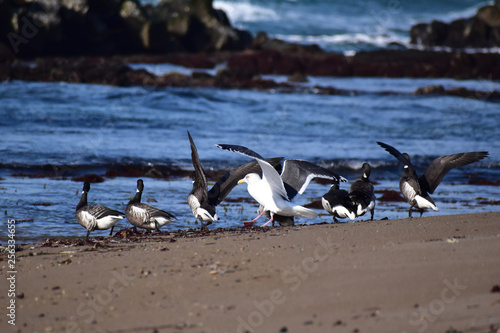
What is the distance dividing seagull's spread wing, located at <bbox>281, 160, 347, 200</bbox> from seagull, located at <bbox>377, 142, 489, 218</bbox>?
0.90 meters

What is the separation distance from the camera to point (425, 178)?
9.00m

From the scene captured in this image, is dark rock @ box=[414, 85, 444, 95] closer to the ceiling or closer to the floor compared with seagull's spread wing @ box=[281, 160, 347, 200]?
closer to the ceiling

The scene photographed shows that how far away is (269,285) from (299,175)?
166 inches

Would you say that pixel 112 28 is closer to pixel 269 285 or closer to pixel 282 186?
pixel 282 186

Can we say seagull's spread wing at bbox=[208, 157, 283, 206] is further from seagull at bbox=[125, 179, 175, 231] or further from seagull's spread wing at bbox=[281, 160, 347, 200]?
seagull at bbox=[125, 179, 175, 231]

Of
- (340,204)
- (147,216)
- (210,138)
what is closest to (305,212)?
(340,204)

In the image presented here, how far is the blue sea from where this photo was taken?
33.0ft

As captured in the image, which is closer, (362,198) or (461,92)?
(362,198)

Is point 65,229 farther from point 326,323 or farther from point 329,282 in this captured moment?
point 326,323

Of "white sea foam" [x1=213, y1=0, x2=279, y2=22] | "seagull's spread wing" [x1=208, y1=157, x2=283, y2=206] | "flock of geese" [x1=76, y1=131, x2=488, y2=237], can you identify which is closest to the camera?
"flock of geese" [x1=76, y1=131, x2=488, y2=237]

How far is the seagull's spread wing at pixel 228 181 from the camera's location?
8.67 meters

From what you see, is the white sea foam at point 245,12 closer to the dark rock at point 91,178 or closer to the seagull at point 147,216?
the dark rock at point 91,178

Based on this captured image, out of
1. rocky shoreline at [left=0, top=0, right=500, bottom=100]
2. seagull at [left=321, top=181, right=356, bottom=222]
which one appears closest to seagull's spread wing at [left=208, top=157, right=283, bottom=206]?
seagull at [left=321, top=181, right=356, bottom=222]

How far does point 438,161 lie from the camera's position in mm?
9086
